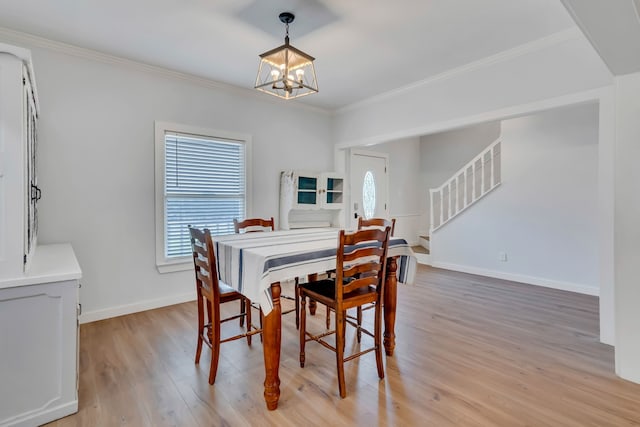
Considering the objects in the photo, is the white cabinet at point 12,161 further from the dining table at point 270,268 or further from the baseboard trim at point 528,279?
the baseboard trim at point 528,279

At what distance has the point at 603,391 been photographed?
197 cm

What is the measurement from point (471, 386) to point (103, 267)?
11.0ft

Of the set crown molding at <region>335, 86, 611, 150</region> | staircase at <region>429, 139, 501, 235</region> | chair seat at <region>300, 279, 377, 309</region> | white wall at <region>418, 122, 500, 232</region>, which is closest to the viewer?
chair seat at <region>300, 279, 377, 309</region>

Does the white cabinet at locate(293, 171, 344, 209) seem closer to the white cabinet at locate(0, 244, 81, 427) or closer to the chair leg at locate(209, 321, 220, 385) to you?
the chair leg at locate(209, 321, 220, 385)

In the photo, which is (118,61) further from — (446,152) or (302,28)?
(446,152)

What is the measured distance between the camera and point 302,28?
2639 millimetres

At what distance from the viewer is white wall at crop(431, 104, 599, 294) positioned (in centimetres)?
401

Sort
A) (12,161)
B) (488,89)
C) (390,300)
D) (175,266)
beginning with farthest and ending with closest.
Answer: (175,266) < (488,89) < (390,300) < (12,161)

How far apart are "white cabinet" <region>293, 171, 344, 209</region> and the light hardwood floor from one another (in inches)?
70.7

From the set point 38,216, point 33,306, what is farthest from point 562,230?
point 38,216

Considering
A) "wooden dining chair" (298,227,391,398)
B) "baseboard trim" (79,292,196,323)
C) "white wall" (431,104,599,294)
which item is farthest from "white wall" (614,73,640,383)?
"baseboard trim" (79,292,196,323)

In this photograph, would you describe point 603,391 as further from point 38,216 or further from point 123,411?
point 38,216

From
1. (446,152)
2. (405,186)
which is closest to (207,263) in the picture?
(405,186)

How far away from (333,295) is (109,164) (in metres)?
2.66
